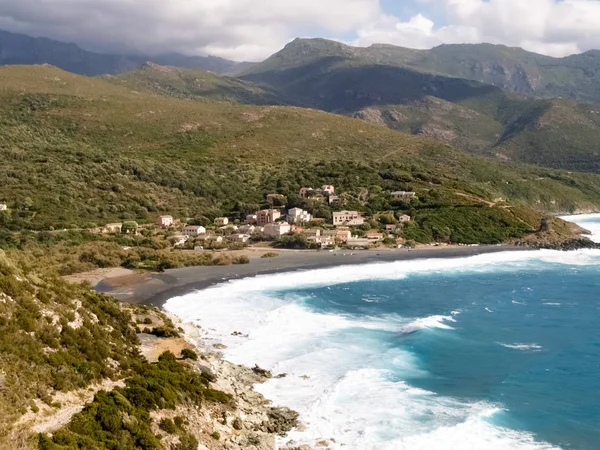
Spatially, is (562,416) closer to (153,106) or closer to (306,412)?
(306,412)

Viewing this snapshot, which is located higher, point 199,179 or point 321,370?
point 199,179

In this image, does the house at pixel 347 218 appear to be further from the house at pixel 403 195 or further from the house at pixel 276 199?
the house at pixel 276 199

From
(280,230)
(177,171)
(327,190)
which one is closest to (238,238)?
(280,230)

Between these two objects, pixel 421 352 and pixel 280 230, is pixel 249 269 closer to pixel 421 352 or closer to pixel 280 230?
pixel 280 230

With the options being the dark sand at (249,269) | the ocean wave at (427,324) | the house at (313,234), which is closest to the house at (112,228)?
the dark sand at (249,269)

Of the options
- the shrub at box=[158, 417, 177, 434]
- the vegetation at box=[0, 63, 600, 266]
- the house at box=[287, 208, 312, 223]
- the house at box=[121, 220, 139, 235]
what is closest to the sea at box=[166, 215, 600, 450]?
the shrub at box=[158, 417, 177, 434]

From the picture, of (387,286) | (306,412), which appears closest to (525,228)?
(387,286)

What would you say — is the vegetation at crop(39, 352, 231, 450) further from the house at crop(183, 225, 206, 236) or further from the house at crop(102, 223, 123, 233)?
A: the house at crop(183, 225, 206, 236)
